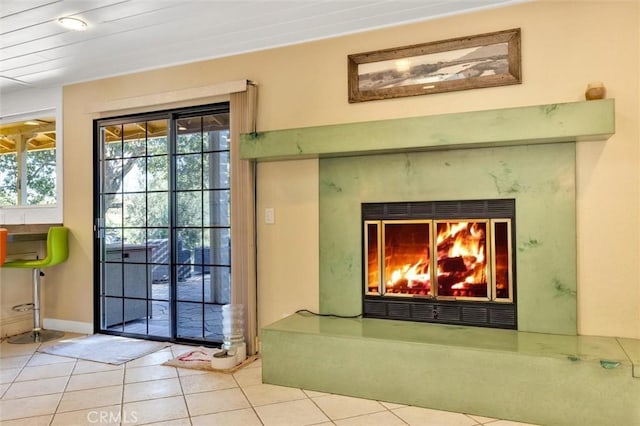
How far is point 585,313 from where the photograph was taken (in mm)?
2695

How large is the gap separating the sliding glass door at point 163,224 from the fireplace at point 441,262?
4.40ft

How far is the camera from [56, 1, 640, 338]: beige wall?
2613 millimetres

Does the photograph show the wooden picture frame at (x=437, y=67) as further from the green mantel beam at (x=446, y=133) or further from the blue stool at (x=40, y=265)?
the blue stool at (x=40, y=265)

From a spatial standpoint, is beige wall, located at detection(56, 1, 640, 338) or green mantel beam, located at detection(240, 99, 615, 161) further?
beige wall, located at detection(56, 1, 640, 338)

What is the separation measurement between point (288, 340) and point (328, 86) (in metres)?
1.84

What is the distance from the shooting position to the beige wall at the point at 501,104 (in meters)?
2.61

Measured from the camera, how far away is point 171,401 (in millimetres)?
2664

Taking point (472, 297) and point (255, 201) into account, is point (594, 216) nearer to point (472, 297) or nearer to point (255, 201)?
point (472, 297)

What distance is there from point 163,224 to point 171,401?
179 cm

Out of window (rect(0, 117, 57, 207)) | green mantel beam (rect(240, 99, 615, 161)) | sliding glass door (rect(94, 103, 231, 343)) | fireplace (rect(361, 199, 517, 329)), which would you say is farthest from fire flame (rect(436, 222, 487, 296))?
window (rect(0, 117, 57, 207))

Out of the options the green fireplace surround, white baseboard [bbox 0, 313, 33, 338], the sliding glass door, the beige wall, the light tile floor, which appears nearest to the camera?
the green fireplace surround

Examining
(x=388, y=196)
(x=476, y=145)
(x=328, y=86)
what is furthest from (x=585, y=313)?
(x=328, y=86)

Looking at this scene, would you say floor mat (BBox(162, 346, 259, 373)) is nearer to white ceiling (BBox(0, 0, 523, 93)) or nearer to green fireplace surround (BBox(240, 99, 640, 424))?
green fireplace surround (BBox(240, 99, 640, 424))

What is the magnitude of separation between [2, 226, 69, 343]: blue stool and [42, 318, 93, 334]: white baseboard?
84mm
